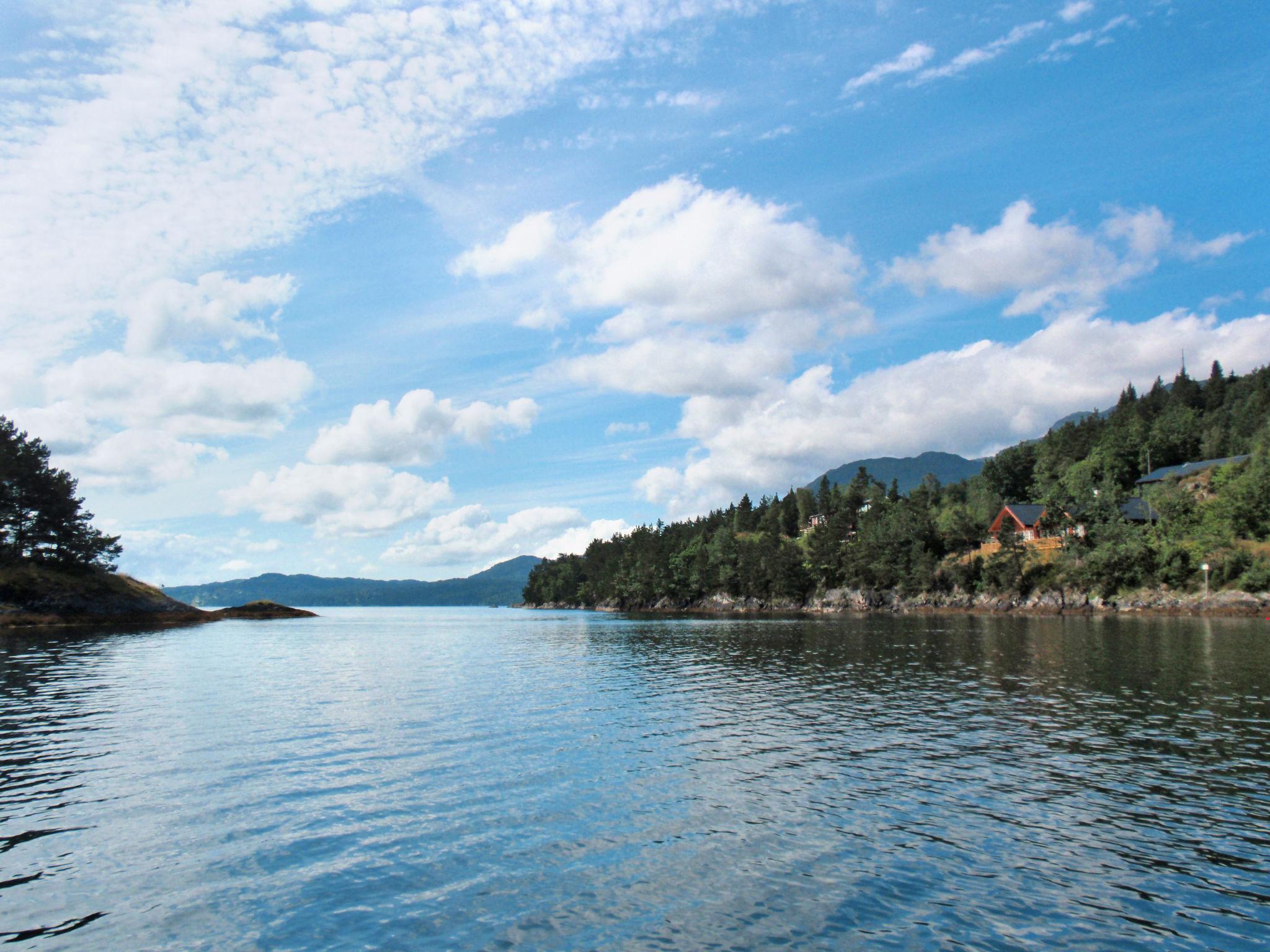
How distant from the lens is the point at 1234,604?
11956 centimetres

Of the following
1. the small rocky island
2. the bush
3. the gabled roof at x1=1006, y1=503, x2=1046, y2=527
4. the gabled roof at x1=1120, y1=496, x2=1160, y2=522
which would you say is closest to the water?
the small rocky island

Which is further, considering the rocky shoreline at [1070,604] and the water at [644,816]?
the rocky shoreline at [1070,604]

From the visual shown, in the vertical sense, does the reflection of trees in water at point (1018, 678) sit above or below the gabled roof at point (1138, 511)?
below

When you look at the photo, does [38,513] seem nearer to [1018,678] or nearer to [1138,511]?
[1018,678]

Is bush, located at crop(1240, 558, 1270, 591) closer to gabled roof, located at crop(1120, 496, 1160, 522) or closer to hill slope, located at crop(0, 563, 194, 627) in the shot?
gabled roof, located at crop(1120, 496, 1160, 522)

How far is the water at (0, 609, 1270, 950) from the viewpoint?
1466 centimetres

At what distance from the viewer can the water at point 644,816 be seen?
14.7 m

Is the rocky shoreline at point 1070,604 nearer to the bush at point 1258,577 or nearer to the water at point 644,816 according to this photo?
the bush at point 1258,577

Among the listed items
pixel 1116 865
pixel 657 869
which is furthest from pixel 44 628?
pixel 1116 865

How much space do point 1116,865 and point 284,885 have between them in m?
19.7

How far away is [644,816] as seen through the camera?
21.5m

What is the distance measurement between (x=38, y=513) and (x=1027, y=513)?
214288 mm

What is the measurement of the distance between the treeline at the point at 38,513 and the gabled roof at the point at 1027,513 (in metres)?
203

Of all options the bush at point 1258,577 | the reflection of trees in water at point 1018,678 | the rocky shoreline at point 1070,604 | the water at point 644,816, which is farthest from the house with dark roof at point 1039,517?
the water at point 644,816
